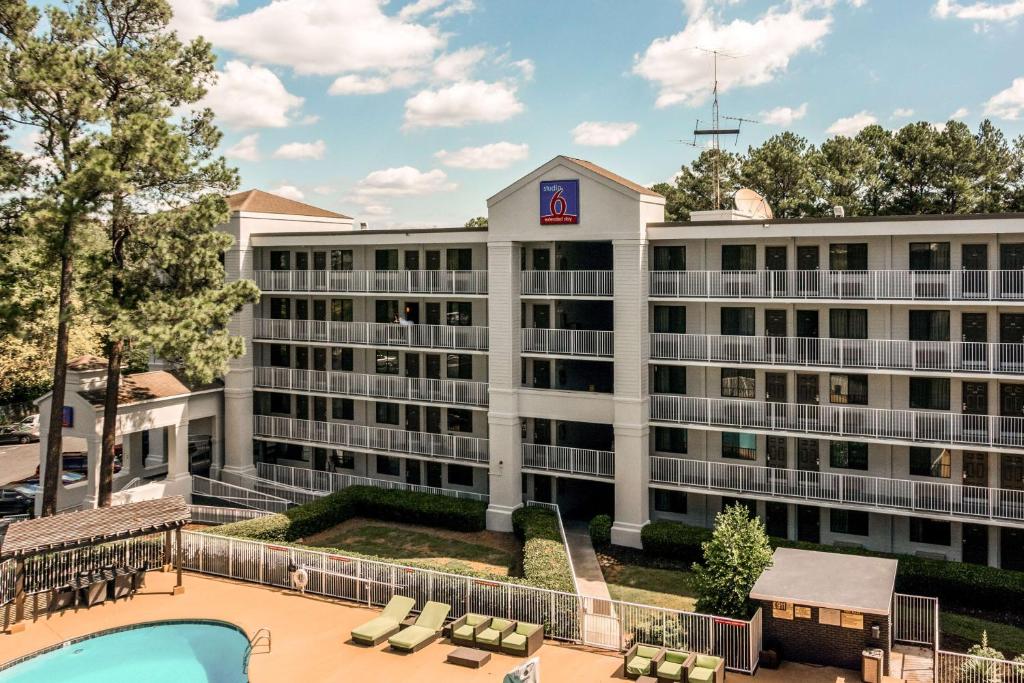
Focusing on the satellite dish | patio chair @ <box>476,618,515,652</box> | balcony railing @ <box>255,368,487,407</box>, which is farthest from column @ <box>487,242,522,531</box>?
patio chair @ <box>476,618,515,652</box>

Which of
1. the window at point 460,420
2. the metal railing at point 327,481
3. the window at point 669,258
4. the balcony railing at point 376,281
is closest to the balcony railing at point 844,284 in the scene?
the window at point 669,258

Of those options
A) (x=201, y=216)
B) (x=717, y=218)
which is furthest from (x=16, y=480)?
(x=717, y=218)

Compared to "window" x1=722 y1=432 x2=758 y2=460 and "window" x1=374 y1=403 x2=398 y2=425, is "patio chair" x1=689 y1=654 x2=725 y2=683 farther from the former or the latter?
"window" x1=374 y1=403 x2=398 y2=425

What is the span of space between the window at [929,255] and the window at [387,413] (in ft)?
72.1

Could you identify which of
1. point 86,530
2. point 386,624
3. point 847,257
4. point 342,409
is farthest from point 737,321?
point 86,530

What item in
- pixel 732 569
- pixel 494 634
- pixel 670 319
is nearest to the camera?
pixel 494 634

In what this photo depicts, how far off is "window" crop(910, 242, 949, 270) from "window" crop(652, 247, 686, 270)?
7.84 m

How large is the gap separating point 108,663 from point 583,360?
19.4m

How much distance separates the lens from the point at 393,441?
3694 centimetres

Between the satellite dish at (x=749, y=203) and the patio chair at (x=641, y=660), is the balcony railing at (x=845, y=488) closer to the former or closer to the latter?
the patio chair at (x=641, y=660)

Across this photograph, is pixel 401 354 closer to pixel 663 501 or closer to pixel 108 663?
pixel 663 501

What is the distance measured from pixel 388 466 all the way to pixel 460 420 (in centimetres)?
446

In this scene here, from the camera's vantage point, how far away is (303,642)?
73.7ft

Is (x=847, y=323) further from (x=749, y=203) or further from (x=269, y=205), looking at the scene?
(x=269, y=205)
